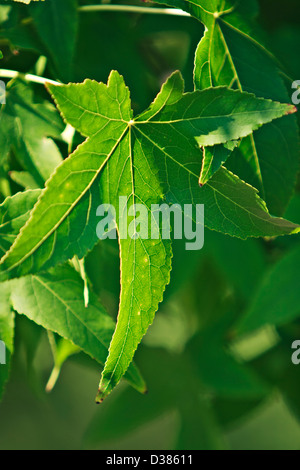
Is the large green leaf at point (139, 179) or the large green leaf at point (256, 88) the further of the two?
the large green leaf at point (256, 88)

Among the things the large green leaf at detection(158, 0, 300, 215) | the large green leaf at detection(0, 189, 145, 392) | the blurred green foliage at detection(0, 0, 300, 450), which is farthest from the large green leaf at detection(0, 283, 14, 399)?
the large green leaf at detection(158, 0, 300, 215)

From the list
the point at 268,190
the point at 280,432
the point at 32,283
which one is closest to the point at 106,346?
the point at 32,283

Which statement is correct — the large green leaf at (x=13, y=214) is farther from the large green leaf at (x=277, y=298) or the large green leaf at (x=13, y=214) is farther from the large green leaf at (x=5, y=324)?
the large green leaf at (x=277, y=298)

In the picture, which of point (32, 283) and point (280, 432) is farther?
point (280, 432)

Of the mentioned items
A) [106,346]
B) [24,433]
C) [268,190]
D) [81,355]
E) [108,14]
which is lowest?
[24,433]

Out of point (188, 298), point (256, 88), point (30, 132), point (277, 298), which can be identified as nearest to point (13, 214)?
point (30, 132)

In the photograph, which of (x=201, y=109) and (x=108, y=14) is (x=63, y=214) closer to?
(x=201, y=109)

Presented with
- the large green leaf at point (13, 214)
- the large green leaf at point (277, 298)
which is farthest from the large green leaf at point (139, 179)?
the large green leaf at point (277, 298)
